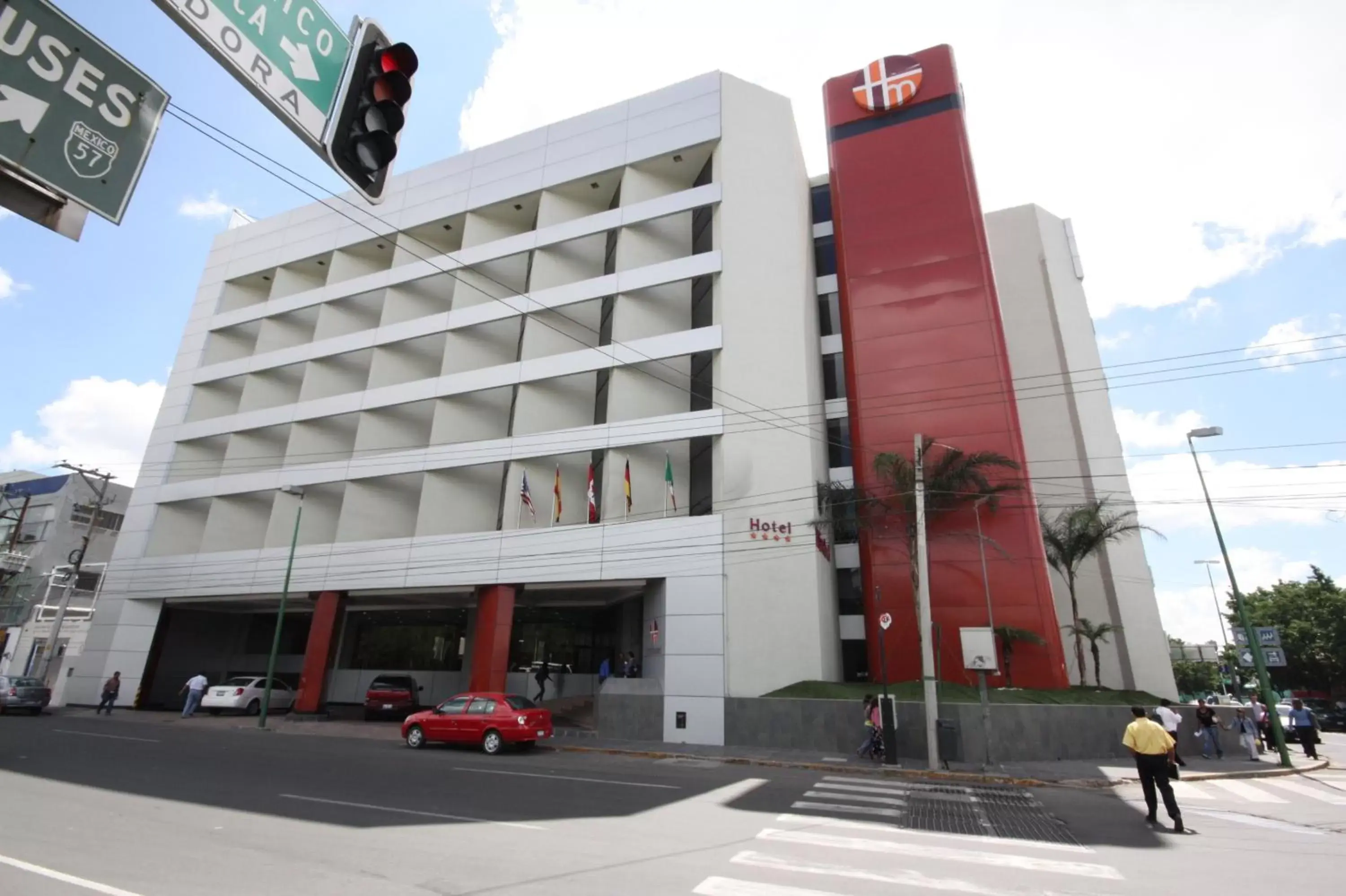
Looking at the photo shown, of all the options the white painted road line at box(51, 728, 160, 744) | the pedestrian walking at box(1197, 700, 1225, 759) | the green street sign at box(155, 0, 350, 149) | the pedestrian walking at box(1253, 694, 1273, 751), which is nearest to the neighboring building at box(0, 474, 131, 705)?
the white painted road line at box(51, 728, 160, 744)

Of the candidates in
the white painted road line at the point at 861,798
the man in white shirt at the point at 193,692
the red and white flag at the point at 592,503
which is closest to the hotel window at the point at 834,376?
the red and white flag at the point at 592,503

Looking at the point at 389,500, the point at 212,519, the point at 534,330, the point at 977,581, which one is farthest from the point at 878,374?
the point at 212,519

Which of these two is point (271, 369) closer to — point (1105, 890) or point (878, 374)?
point (878, 374)

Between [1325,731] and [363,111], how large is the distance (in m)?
53.9

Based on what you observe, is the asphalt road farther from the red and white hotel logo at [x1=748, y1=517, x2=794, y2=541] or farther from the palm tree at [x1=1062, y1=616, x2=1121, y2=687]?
the palm tree at [x1=1062, y1=616, x2=1121, y2=687]

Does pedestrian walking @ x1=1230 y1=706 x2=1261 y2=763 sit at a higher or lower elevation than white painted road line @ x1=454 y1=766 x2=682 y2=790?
higher

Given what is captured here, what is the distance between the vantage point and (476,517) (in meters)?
28.7

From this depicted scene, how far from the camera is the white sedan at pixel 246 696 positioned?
89.4 feet

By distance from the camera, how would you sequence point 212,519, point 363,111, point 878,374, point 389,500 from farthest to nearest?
1. point 212,519
2. point 389,500
3. point 878,374
4. point 363,111

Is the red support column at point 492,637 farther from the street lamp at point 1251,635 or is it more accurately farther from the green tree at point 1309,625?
the green tree at point 1309,625

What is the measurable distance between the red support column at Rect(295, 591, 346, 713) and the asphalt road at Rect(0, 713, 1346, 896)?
12.4 m

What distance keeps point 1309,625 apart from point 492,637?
180 ft

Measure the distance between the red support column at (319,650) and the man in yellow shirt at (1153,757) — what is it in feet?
91.6

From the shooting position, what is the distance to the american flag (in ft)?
83.9
